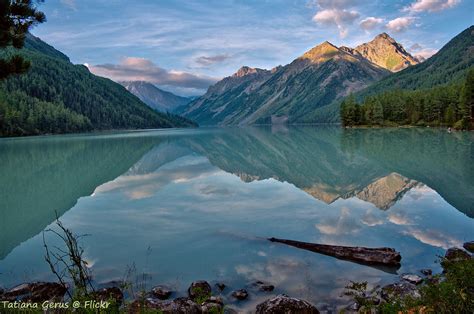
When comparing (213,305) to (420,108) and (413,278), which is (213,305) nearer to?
(413,278)

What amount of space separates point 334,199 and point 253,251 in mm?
14044

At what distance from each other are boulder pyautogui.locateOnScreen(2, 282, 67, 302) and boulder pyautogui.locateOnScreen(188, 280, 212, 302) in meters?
4.91

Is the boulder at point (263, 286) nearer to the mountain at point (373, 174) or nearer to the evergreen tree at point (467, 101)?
the mountain at point (373, 174)

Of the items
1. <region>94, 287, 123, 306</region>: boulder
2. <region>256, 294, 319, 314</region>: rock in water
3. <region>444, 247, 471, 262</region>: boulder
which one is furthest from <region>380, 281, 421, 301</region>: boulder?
<region>94, 287, 123, 306</region>: boulder

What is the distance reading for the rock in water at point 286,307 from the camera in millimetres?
10969

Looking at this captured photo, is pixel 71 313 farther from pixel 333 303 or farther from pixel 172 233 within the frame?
pixel 172 233

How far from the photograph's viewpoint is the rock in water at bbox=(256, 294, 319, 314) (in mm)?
10969

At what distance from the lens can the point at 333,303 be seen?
12.5 m

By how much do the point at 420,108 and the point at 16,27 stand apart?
164 metres

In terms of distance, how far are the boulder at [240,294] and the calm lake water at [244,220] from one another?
33cm

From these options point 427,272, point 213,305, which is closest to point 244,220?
point 427,272

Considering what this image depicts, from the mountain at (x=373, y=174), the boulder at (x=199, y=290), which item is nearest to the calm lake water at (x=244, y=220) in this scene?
the mountain at (x=373, y=174)

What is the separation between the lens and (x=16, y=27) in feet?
50.1

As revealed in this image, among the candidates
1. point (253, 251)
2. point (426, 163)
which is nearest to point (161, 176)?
point (253, 251)
